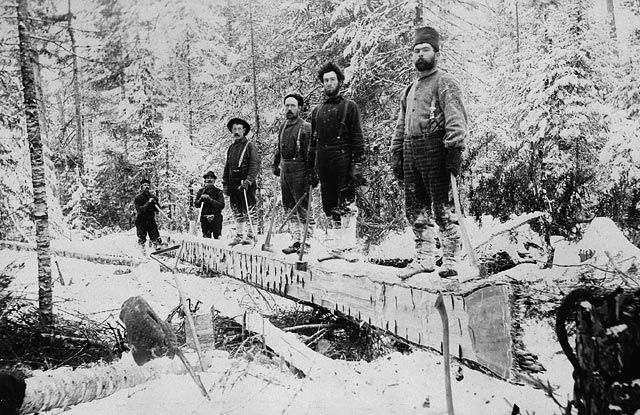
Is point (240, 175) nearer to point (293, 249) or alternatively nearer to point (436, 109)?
point (293, 249)

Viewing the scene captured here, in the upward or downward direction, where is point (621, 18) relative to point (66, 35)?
downward

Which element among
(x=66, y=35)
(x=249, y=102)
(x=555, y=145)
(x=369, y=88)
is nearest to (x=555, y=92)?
(x=555, y=145)

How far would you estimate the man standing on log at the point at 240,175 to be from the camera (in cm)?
592

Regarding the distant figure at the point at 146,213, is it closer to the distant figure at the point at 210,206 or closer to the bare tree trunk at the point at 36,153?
the distant figure at the point at 210,206

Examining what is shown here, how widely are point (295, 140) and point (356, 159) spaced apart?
3.34ft

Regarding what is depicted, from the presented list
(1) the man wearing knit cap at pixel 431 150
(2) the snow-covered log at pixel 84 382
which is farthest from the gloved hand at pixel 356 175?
(2) the snow-covered log at pixel 84 382

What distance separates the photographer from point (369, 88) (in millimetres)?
8195

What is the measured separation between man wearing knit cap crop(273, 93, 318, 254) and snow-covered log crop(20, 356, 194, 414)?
8.09 ft

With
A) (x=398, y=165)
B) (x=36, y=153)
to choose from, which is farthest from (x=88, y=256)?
(x=398, y=165)

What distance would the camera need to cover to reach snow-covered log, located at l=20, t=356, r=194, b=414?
1.73m

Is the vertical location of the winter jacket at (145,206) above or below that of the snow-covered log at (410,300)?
above

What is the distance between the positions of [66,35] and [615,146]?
580 centimetres

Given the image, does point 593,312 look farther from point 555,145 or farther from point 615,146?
point 555,145

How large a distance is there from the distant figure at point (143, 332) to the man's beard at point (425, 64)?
2338 millimetres
